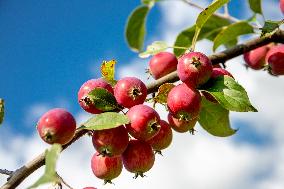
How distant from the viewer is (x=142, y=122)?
174cm

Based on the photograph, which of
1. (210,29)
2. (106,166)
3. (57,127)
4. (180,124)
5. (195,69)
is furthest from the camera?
(210,29)

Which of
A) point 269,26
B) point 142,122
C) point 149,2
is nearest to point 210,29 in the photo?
point 149,2

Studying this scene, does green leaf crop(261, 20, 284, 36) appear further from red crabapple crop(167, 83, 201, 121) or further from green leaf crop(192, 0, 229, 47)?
red crabapple crop(167, 83, 201, 121)

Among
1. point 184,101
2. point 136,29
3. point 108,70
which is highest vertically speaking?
point 136,29

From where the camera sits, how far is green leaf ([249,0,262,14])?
2996 millimetres

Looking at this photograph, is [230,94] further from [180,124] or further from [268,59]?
[268,59]

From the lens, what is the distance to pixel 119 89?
190 centimetres

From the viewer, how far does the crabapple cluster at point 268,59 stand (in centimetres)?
260

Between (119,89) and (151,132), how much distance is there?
0.69 ft

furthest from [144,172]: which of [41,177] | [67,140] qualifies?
[41,177]

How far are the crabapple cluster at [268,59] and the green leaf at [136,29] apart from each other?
2.77ft

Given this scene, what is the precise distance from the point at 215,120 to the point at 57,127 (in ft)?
3.07

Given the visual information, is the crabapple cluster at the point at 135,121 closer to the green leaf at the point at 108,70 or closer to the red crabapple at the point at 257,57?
the green leaf at the point at 108,70

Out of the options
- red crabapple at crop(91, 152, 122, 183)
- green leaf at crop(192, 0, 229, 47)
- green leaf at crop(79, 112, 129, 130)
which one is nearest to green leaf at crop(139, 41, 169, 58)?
green leaf at crop(192, 0, 229, 47)
